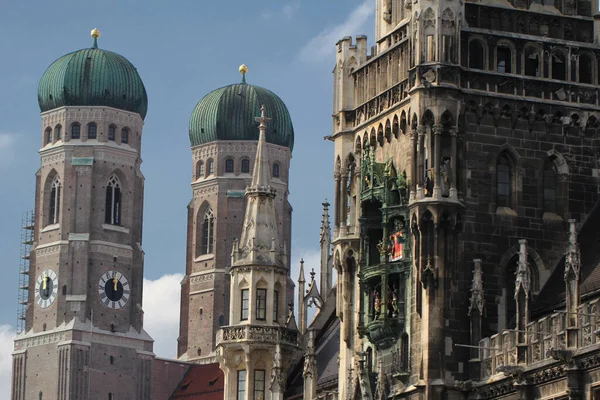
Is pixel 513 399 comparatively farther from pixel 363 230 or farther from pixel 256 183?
pixel 256 183

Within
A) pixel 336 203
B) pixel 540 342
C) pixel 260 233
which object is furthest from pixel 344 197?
pixel 260 233

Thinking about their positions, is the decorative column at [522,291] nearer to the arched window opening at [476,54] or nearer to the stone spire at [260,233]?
the arched window opening at [476,54]

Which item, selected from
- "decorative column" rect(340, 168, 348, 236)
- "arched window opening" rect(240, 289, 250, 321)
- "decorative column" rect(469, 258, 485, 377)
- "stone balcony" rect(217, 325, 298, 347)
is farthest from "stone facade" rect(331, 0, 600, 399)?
"arched window opening" rect(240, 289, 250, 321)

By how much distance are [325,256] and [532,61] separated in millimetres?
35893

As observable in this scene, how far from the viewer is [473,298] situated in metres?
66.8

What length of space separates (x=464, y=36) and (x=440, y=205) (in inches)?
242

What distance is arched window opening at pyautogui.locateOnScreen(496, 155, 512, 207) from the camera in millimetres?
69062

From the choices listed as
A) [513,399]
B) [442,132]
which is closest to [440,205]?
[442,132]

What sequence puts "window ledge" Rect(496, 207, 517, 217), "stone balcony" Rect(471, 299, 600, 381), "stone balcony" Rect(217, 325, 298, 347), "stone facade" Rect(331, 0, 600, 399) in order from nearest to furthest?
"stone balcony" Rect(471, 299, 600, 381), "stone facade" Rect(331, 0, 600, 399), "window ledge" Rect(496, 207, 517, 217), "stone balcony" Rect(217, 325, 298, 347)

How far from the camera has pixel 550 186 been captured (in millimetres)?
69812

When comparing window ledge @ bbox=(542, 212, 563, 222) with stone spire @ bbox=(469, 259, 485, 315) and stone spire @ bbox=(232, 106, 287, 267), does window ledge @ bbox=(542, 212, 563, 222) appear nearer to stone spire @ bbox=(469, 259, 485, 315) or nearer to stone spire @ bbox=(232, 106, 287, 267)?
stone spire @ bbox=(469, 259, 485, 315)

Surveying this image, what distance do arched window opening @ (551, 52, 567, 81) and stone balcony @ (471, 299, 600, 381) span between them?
33.5 feet

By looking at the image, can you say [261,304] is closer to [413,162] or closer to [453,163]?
[413,162]

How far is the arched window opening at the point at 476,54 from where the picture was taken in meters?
69.4
